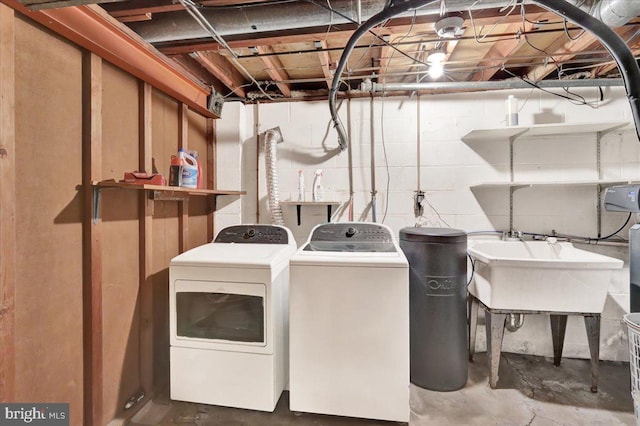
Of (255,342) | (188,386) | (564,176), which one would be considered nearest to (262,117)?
(255,342)

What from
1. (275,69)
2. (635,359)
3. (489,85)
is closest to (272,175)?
(275,69)

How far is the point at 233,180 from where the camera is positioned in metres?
2.65

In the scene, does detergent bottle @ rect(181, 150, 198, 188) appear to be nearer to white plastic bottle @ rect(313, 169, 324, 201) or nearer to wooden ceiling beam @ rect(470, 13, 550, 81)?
white plastic bottle @ rect(313, 169, 324, 201)

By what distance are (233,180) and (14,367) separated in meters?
1.85

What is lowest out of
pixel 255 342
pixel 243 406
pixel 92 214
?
pixel 243 406

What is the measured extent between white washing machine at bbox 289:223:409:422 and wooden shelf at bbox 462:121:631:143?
4.67 feet

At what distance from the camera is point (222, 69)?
226 cm

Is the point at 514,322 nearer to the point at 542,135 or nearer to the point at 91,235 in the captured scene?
the point at 542,135

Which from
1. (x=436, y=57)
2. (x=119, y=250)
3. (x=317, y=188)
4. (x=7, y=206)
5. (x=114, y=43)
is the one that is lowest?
(x=119, y=250)

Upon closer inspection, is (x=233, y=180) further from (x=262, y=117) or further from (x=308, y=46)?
(x=308, y=46)

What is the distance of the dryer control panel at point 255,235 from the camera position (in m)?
2.11

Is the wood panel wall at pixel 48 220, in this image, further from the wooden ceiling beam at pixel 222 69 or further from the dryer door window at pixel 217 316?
the wooden ceiling beam at pixel 222 69

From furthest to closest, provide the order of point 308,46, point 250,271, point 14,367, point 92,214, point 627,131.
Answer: point 627,131, point 308,46, point 250,271, point 92,214, point 14,367

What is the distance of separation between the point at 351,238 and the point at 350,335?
→ 2.13 ft
